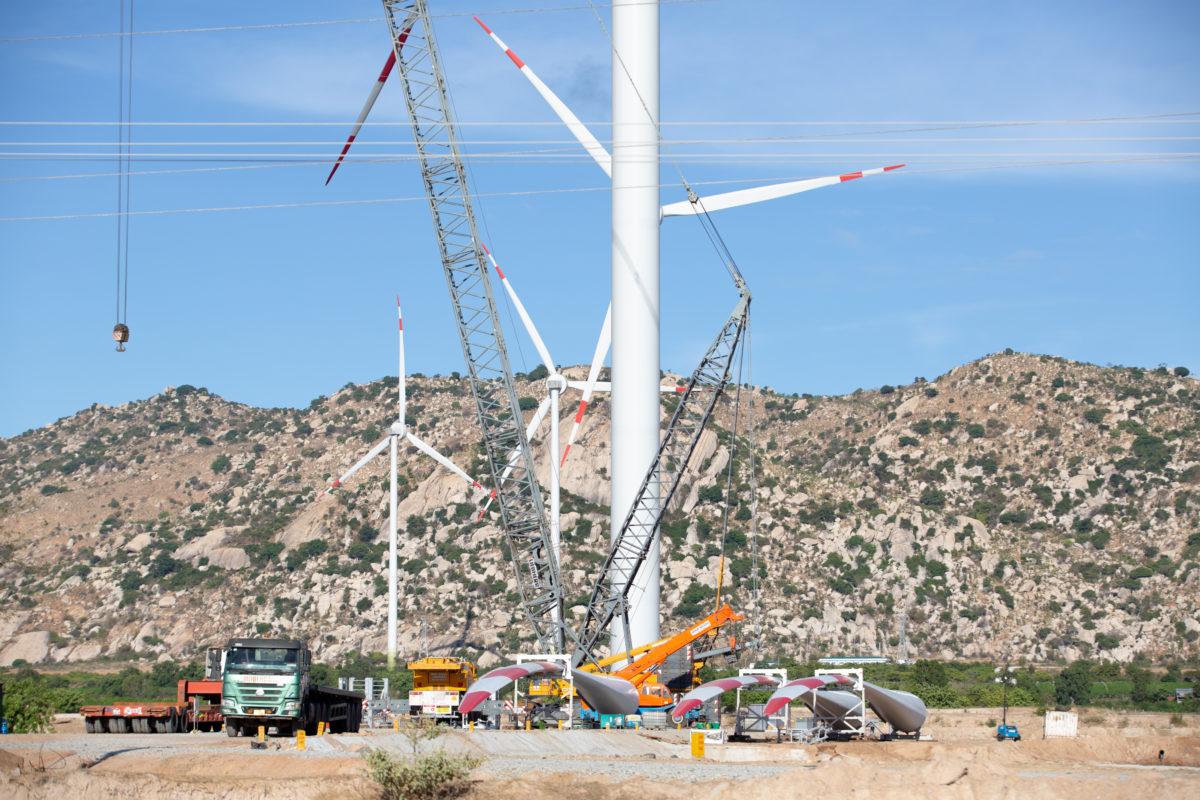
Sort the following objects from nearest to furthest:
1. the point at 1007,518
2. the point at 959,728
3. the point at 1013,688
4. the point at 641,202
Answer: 1. the point at 641,202
2. the point at 959,728
3. the point at 1013,688
4. the point at 1007,518

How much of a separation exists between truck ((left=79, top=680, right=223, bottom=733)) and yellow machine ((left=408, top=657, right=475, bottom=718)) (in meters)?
10.1

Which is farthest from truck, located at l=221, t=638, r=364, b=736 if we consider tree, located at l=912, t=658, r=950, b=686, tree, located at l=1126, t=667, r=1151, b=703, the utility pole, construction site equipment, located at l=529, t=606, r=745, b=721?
tree, located at l=1126, t=667, r=1151, b=703

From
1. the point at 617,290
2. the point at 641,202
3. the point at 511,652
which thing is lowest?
the point at 511,652

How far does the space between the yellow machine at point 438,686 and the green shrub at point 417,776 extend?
95.6ft

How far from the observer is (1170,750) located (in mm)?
53500

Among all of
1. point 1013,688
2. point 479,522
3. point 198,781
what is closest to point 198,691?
point 198,781

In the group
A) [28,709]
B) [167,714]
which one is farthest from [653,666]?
[28,709]

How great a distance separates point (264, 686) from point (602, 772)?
17.9 m

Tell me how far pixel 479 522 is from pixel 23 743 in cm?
14044

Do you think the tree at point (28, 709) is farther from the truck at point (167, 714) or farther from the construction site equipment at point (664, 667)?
the construction site equipment at point (664, 667)

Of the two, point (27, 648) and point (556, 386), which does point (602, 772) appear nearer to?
point (556, 386)

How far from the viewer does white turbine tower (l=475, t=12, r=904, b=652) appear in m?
74.1

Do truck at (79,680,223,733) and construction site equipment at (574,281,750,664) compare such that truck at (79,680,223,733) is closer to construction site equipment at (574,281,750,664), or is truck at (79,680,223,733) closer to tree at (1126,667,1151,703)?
construction site equipment at (574,281,750,664)

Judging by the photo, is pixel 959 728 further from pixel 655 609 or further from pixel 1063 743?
pixel 1063 743
